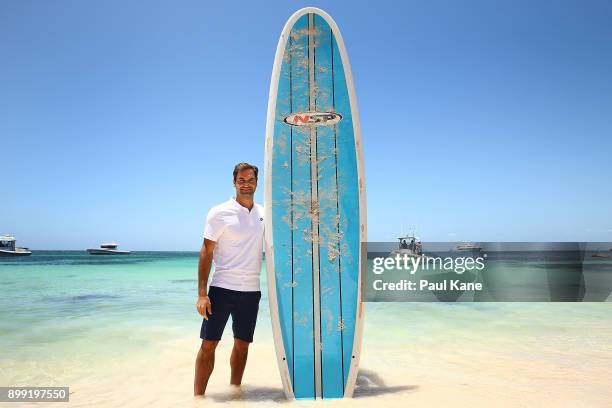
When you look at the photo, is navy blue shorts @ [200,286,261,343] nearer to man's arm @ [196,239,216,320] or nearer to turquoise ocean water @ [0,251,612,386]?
man's arm @ [196,239,216,320]

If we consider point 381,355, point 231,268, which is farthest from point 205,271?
point 381,355

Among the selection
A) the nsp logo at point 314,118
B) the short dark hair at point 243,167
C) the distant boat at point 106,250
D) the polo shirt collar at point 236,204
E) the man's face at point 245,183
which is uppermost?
the nsp logo at point 314,118

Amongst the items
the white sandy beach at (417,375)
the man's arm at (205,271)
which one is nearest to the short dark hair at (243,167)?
the man's arm at (205,271)

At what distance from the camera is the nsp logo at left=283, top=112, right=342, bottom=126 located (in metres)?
2.50

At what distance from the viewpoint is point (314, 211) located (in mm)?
2461

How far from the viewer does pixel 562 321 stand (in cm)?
576

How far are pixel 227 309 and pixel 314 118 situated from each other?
1.26 metres

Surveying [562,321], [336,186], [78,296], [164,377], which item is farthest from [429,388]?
[78,296]

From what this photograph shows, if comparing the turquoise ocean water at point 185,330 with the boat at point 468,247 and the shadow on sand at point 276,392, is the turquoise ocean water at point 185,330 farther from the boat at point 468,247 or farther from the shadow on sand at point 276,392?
the boat at point 468,247

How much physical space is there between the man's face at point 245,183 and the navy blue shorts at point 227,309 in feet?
1.79

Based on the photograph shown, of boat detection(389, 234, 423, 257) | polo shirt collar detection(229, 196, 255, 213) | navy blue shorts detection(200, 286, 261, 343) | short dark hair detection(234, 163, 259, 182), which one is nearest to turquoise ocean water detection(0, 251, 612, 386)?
navy blue shorts detection(200, 286, 261, 343)

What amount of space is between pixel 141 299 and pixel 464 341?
6885mm

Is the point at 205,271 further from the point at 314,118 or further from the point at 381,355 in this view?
the point at 381,355

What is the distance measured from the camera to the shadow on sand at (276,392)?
95.1 inches
